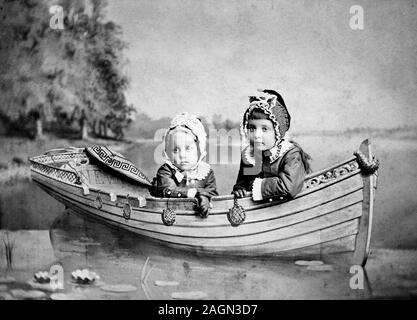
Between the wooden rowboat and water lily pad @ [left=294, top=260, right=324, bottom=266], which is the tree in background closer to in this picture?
the wooden rowboat

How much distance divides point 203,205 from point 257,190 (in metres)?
0.34

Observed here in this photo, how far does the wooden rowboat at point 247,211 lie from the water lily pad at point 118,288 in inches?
13.5

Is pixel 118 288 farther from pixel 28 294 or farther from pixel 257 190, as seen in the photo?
pixel 257 190

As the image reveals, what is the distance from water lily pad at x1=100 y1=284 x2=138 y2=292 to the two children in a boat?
24.2 inches

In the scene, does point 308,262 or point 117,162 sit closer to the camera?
point 308,262

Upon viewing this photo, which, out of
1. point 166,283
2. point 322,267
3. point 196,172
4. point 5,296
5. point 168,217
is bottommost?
point 5,296

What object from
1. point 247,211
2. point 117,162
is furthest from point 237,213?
point 117,162

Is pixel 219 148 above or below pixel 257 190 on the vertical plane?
Answer: above

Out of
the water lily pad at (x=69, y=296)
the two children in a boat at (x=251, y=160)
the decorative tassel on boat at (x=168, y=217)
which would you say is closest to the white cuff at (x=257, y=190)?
the two children in a boat at (x=251, y=160)

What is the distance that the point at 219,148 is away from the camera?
441 centimetres

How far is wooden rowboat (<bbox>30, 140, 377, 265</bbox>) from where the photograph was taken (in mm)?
4195

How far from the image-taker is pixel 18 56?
4641mm
